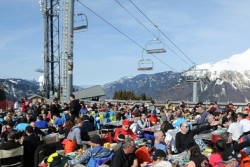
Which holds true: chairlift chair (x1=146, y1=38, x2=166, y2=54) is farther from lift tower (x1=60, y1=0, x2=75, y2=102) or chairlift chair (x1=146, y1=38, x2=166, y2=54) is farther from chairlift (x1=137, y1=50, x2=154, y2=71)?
lift tower (x1=60, y1=0, x2=75, y2=102)

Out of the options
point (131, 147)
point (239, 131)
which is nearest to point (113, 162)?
point (131, 147)

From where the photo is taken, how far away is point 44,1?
4416 cm

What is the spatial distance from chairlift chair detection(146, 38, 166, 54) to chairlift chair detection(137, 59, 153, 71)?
1551mm

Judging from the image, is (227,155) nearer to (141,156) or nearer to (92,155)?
(141,156)

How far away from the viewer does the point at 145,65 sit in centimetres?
3161

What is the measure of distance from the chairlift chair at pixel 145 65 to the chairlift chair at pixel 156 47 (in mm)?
1551

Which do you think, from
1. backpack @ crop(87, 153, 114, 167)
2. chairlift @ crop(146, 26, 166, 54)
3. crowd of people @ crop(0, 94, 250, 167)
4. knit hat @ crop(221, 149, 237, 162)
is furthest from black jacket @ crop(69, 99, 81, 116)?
chairlift @ crop(146, 26, 166, 54)

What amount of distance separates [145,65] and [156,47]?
6.98ft

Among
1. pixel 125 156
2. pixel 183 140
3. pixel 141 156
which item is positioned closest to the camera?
pixel 125 156

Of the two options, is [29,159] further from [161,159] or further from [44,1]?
[44,1]

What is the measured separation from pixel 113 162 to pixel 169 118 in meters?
9.07

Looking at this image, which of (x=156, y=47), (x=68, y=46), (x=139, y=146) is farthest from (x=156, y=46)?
(x=139, y=146)

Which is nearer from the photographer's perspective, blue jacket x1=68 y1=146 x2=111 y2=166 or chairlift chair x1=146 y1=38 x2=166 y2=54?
blue jacket x1=68 y1=146 x2=111 y2=166

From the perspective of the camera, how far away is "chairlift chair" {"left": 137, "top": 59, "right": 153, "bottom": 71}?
3100cm
